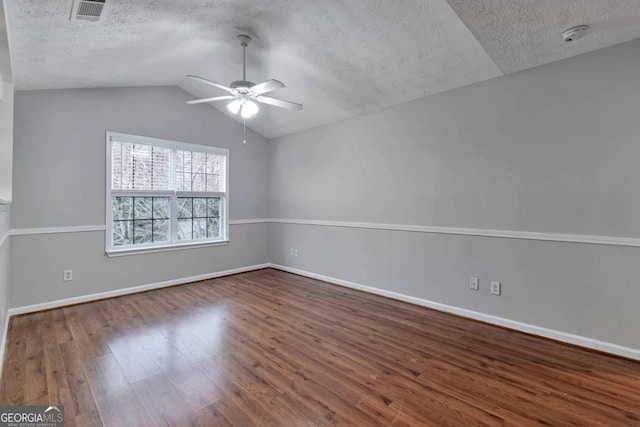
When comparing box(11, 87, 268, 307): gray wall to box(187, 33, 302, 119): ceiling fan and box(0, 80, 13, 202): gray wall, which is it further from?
box(187, 33, 302, 119): ceiling fan

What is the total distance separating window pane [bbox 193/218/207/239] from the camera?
4793mm

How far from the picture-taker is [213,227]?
5.03 meters

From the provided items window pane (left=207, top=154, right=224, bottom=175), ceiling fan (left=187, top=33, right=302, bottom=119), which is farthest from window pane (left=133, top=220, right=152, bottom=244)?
ceiling fan (left=187, top=33, right=302, bottom=119)

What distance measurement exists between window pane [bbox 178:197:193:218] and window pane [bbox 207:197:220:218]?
31cm

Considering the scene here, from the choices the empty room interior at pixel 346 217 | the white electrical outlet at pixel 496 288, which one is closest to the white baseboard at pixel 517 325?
the empty room interior at pixel 346 217

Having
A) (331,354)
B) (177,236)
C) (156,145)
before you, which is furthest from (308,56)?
(177,236)

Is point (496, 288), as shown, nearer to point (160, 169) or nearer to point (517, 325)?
point (517, 325)

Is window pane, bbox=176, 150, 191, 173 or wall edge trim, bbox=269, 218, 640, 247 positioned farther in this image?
window pane, bbox=176, 150, 191, 173

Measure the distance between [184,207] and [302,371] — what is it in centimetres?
339

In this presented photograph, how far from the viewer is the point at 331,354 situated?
96.7 inches

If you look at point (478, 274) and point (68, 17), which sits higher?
point (68, 17)

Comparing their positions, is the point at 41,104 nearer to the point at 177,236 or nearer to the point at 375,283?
the point at 177,236

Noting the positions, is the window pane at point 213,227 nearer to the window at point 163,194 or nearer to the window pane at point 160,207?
the window at point 163,194

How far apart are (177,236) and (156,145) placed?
1.36 m
